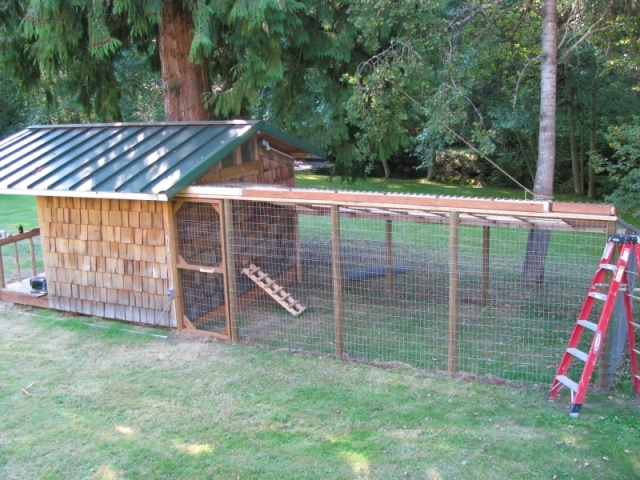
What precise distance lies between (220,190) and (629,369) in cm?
505

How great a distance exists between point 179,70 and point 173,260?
4.57 m

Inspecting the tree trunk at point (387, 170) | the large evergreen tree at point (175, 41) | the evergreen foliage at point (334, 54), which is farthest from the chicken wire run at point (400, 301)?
the tree trunk at point (387, 170)

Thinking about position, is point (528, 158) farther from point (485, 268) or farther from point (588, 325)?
point (588, 325)

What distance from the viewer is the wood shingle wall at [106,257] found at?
7.74 metres

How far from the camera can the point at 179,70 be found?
34.5 ft

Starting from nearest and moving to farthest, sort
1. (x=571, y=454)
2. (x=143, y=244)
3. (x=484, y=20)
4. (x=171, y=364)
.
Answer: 1. (x=571, y=454)
2. (x=171, y=364)
3. (x=143, y=244)
4. (x=484, y=20)

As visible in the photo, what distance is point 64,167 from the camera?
27.1ft

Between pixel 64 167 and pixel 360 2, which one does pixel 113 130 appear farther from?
pixel 360 2

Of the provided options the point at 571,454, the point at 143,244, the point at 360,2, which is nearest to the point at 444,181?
the point at 360,2

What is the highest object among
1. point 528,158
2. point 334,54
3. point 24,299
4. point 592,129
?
point 334,54

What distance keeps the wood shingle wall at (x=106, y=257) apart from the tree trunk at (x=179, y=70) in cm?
326

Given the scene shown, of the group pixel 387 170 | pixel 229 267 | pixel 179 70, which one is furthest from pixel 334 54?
pixel 387 170

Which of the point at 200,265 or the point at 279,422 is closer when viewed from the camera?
the point at 279,422

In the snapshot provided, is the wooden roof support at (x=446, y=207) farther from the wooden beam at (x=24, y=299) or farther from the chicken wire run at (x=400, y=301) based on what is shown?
the wooden beam at (x=24, y=299)
